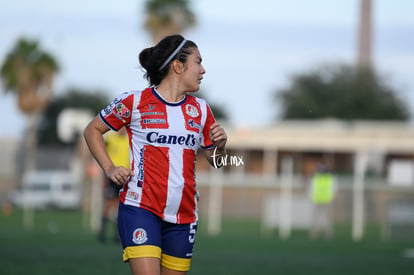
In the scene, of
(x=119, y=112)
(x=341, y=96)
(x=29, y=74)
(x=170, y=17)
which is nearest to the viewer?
(x=119, y=112)

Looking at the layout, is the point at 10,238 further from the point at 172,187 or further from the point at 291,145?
the point at 291,145

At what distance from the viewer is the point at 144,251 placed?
246 inches

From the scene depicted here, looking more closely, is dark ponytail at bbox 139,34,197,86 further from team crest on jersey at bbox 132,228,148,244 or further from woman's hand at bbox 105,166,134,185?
team crest on jersey at bbox 132,228,148,244

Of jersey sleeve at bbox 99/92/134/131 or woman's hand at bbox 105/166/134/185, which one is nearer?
woman's hand at bbox 105/166/134/185

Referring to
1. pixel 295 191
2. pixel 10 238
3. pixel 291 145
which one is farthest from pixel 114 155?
pixel 291 145

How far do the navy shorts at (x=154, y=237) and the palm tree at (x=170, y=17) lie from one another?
1866 inches

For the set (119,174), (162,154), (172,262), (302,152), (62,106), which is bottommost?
(172,262)

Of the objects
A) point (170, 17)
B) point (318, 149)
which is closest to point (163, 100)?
point (170, 17)

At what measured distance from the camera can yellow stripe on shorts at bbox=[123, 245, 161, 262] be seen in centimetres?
625

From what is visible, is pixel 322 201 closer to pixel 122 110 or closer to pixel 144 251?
pixel 122 110

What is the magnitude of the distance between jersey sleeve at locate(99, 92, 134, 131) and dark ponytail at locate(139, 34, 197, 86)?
0.26 m

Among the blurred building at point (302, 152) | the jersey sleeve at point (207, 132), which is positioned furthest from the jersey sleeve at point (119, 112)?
the blurred building at point (302, 152)

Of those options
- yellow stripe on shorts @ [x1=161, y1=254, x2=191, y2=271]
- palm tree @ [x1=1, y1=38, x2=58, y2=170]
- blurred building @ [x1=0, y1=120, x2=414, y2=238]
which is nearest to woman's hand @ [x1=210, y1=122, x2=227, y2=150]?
yellow stripe on shorts @ [x1=161, y1=254, x2=191, y2=271]

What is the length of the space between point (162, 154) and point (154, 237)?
59 centimetres
